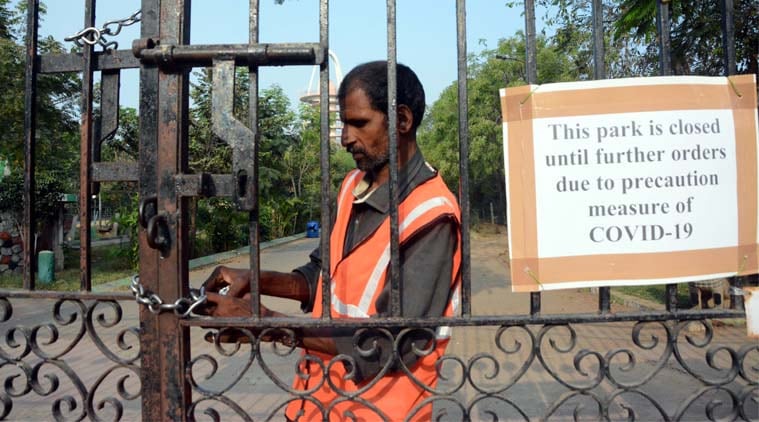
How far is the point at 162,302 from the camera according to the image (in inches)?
55.7

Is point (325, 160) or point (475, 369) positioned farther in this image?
point (475, 369)

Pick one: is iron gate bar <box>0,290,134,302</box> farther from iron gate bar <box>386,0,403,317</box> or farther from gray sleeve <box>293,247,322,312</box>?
iron gate bar <box>386,0,403,317</box>

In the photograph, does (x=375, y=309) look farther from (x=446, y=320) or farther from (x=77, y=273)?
(x=77, y=273)

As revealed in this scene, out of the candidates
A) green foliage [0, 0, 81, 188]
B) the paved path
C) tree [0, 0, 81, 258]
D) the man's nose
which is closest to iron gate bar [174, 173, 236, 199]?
the man's nose

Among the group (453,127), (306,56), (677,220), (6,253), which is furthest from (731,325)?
(453,127)

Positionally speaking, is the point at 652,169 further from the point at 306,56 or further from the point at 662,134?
the point at 306,56

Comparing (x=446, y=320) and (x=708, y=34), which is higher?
(x=708, y=34)

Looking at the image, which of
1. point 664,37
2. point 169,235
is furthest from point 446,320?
point 664,37

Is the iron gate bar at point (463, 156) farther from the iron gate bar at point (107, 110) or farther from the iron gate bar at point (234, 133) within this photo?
the iron gate bar at point (107, 110)

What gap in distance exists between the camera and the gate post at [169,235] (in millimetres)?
1423

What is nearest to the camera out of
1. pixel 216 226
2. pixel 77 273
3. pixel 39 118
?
pixel 39 118

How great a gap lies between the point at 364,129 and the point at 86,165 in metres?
0.81

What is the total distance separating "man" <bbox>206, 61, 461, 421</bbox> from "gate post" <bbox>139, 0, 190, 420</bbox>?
125 mm

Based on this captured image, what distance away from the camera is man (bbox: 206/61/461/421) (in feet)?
4.76
